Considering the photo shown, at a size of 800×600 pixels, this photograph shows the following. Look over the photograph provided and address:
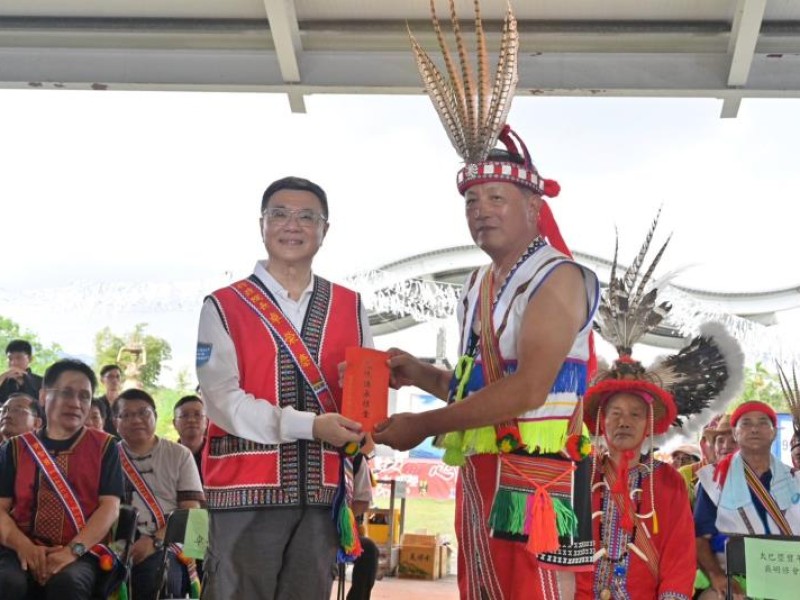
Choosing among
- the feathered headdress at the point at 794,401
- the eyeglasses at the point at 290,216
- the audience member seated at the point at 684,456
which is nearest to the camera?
the eyeglasses at the point at 290,216

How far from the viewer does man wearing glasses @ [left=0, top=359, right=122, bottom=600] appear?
14.3 ft

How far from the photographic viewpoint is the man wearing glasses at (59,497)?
4371mm

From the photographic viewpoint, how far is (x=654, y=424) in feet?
14.6

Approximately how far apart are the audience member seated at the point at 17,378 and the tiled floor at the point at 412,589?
118 inches

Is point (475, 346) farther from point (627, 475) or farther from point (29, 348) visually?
point (29, 348)

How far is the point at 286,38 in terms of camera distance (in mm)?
4871

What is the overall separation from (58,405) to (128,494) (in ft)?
3.49

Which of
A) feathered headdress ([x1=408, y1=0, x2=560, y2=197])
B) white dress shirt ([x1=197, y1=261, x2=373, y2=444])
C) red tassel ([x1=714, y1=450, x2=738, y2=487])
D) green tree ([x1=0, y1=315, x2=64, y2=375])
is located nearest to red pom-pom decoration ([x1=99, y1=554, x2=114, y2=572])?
white dress shirt ([x1=197, y1=261, x2=373, y2=444])

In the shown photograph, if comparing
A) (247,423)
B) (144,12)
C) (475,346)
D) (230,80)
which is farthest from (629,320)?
(144,12)

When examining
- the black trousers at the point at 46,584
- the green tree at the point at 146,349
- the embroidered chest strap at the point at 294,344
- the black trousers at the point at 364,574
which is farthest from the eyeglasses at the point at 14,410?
the green tree at the point at 146,349

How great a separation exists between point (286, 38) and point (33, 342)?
15.8 metres

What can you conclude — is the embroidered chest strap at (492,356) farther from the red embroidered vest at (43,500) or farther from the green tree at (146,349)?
the green tree at (146,349)

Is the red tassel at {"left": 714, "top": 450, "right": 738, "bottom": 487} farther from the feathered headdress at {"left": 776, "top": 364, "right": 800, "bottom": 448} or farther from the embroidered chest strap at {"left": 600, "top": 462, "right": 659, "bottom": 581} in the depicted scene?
the embroidered chest strap at {"left": 600, "top": 462, "right": 659, "bottom": 581}

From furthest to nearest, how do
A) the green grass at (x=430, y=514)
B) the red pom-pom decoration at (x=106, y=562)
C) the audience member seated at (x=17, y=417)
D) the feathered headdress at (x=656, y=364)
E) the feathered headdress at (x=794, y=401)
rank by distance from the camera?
the green grass at (x=430, y=514)
the feathered headdress at (x=794, y=401)
the audience member seated at (x=17, y=417)
the red pom-pom decoration at (x=106, y=562)
the feathered headdress at (x=656, y=364)
